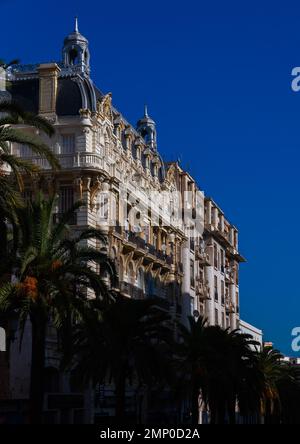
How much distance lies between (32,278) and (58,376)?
22.3 metres

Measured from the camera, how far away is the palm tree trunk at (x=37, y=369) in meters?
33.1

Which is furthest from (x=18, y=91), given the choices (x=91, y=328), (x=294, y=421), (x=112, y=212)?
(x=294, y=421)

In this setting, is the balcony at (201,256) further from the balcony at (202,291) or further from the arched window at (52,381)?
the arched window at (52,381)

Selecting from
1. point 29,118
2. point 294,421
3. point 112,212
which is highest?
point 112,212

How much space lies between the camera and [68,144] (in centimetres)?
5678

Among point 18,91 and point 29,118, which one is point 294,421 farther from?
point 29,118

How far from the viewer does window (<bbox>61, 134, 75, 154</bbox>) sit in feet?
186

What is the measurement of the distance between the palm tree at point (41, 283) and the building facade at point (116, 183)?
702 inches

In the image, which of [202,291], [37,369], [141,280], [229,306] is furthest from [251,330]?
[37,369]

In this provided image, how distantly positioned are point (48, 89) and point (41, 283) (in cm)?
2835

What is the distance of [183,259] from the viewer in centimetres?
7900

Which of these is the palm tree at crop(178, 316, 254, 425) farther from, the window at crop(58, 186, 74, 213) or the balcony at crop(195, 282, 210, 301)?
the balcony at crop(195, 282, 210, 301)

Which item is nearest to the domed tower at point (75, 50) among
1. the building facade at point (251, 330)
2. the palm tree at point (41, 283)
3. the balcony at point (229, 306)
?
the palm tree at point (41, 283)

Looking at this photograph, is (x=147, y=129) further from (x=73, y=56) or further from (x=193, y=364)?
(x=193, y=364)
